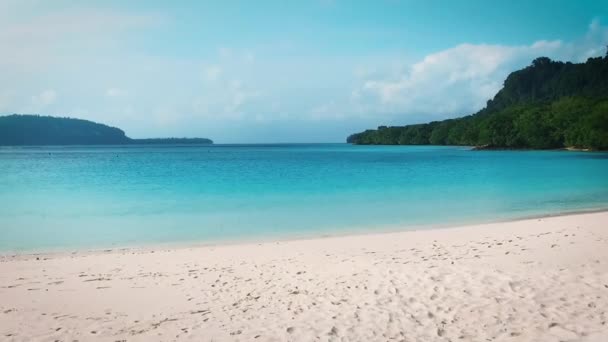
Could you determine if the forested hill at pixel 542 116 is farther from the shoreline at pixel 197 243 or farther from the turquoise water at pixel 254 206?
the shoreline at pixel 197 243

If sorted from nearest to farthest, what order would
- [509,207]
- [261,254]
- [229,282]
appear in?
[229,282] → [261,254] → [509,207]

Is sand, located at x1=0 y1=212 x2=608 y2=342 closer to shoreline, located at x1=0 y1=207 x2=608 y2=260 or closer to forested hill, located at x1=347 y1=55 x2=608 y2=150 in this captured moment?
shoreline, located at x1=0 y1=207 x2=608 y2=260

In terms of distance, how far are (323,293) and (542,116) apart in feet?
350

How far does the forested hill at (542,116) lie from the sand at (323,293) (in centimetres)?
8522

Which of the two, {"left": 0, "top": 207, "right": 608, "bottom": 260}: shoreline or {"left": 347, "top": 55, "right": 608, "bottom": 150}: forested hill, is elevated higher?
{"left": 347, "top": 55, "right": 608, "bottom": 150}: forested hill

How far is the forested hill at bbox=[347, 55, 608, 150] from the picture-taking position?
8669 cm

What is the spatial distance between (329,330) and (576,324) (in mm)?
3122

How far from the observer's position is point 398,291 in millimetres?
7207

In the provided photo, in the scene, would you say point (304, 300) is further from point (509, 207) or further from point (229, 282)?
point (509, 207)

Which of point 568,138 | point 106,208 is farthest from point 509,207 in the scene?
point 568,138

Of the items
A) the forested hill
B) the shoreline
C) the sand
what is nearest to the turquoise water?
the shoreline

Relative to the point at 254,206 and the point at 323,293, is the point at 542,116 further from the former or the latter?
the point at 323,293

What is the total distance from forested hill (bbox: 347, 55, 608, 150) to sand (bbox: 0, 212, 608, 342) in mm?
85225

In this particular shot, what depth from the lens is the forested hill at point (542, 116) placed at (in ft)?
284
